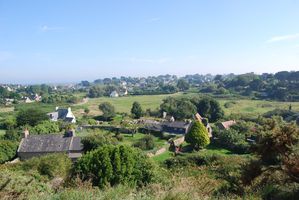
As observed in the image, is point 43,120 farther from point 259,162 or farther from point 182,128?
point 259,162

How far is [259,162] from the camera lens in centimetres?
1357

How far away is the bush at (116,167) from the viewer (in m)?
15.6

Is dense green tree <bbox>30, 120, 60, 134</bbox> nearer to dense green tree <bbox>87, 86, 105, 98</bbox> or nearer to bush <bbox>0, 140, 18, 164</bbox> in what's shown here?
bush <bbox>0, 140, 18, 164</bbox>

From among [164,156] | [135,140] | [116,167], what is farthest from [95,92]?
[116,167]

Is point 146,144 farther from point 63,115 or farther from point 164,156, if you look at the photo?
point 63,115

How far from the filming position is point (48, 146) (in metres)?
30.0

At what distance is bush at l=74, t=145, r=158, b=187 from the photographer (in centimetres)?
1564

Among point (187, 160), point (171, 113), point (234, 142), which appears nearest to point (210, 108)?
point (171, 113)

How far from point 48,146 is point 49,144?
0.25 metres

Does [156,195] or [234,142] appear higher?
[156,195]

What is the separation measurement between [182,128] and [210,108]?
47.4 feet

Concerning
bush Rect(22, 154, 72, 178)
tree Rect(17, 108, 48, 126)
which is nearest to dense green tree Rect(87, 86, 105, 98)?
tree Rect(17, 108, 48, 126)

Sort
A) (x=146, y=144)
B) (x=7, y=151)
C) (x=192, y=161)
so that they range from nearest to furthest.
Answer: (x=192, y=161) < (x=7, y=151) < (x=146, y=144)

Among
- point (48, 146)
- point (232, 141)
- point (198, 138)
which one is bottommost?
point (232, 141)
